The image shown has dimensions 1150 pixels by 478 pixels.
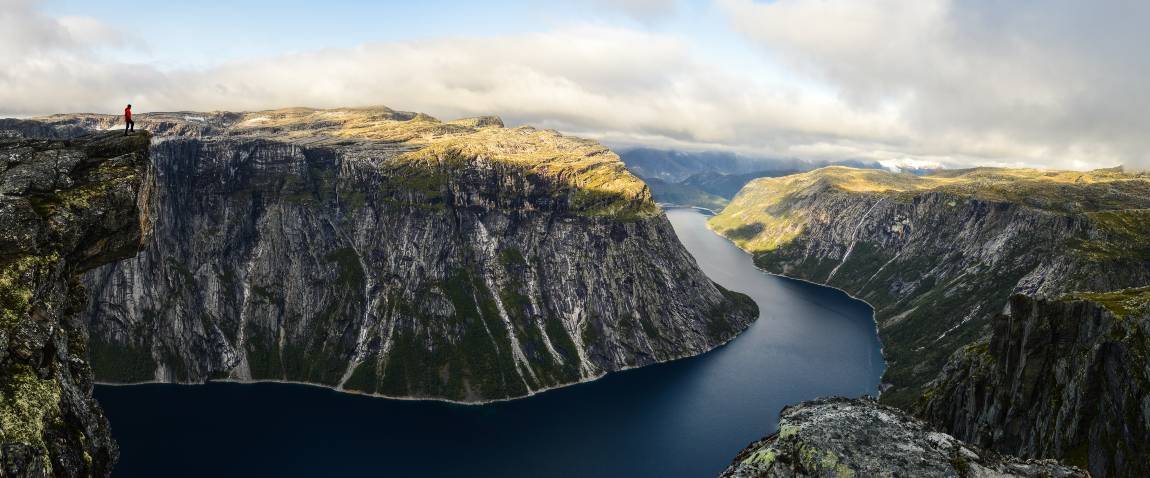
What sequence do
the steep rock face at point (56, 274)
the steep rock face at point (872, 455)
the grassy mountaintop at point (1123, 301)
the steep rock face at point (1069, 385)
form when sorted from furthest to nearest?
1. the grassy mountaintop at point (1123, 301)
2. the steep rock face at point (1069, 385)
3. the steep rock face at point (56, 274)
4. the steep rock face at point (872, 455)

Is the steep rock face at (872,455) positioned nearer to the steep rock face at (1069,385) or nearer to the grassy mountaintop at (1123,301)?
the steep rock face at (1069,385)

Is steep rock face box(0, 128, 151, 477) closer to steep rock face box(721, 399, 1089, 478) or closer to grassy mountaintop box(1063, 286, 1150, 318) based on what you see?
steep rock face box(721, 399, 1089, 478)

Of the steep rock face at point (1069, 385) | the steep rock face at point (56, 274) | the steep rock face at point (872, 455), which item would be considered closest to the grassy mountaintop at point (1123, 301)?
the steep rock face at point (1069, 385)

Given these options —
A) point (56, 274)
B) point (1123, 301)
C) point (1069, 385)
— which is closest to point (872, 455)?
point (56, 274)

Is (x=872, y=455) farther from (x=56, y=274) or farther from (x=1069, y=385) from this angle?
(x=1069, y=385)

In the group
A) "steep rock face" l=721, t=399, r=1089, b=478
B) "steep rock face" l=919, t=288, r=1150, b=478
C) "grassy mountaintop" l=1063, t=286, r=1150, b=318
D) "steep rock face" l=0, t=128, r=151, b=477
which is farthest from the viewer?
"grassy mountaintop" l=1063, t=286, r=1150, b=318

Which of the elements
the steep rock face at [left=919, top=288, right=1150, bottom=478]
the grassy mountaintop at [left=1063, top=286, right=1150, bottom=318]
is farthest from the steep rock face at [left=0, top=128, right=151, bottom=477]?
the grassy mountaintop at [left=1063, top=286, right=1150, bottom=318]
